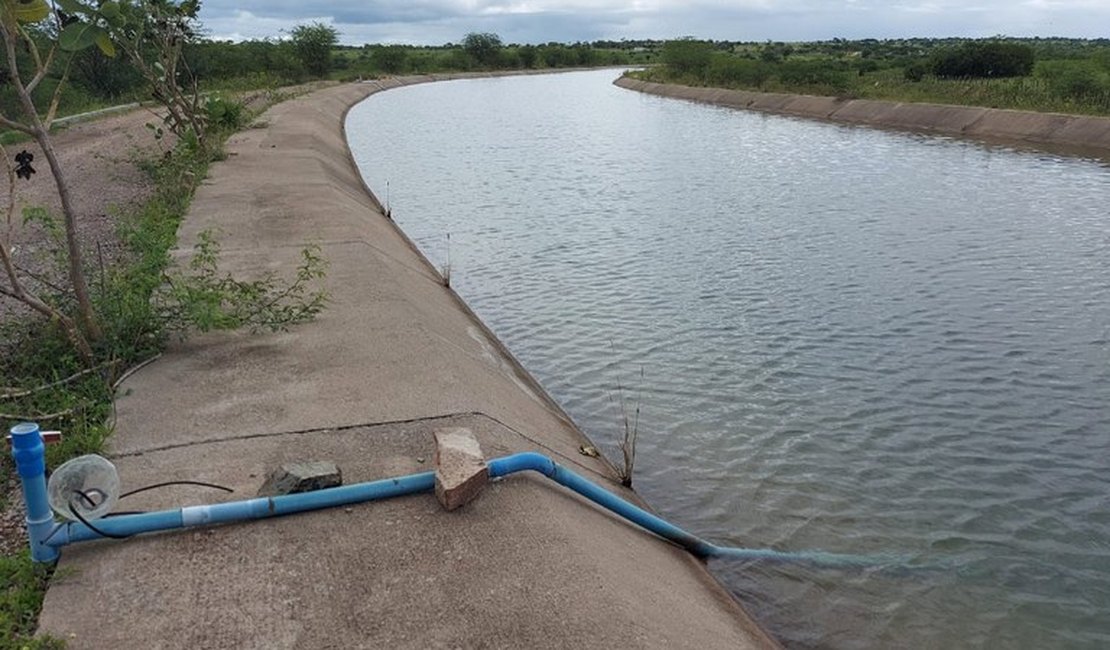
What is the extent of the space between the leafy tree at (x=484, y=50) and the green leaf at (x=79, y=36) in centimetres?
9217

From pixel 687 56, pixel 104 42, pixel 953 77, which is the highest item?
pixel 687 56

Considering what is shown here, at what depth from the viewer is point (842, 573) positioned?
5480 millimetres

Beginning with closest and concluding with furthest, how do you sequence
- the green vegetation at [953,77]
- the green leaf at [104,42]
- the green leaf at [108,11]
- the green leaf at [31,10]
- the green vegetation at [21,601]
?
the green vegetation at [21,601] → the green leaf at [31,10] → the green leaf at [104,42] → the green leaf at [108,11] → the green vegetation at [953,77]

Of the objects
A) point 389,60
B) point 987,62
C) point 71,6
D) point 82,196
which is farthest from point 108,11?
point 389,60

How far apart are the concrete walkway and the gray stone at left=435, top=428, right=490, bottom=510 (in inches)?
3.1

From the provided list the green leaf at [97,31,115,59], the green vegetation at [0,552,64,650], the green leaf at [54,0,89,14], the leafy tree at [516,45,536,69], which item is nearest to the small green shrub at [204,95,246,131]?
the green leaf at [97,31,115,59]

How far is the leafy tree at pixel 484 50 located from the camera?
3743 inches

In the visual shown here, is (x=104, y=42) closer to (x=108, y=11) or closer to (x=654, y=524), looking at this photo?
(x=108, y=11)

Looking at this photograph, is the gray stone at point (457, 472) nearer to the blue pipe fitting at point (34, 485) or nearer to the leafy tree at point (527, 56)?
the blue pipe fitting at point (34, 485)

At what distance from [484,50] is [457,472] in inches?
3817

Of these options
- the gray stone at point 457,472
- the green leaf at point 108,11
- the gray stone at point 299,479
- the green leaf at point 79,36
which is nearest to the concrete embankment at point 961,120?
the gray stone at point 457,472

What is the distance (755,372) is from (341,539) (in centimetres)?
537

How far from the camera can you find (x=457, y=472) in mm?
4398

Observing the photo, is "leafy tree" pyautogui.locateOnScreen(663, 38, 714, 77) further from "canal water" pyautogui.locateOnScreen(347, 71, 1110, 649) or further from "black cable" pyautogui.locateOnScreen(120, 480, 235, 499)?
"black cable" pyautogui.locateOnScreen(120, 480, 235, 499)
